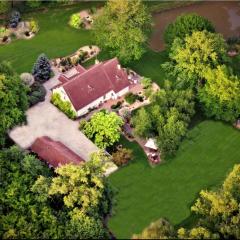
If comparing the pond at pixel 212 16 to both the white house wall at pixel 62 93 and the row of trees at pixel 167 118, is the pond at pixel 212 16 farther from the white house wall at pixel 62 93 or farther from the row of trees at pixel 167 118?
the white house wall at pixel 62 93

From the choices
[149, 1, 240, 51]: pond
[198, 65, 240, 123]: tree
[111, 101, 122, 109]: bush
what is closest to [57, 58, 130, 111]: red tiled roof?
[111, 101, 122, 109]: bush

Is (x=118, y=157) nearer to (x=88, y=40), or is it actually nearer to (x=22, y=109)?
(x=22, y=109)

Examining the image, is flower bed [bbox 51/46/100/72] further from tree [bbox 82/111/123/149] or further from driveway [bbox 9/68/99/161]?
tree [bbox 82/111/123/149]

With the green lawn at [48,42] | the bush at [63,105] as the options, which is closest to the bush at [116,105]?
the bush at [63,105]

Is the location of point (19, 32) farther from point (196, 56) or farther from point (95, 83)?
point (196, 56)

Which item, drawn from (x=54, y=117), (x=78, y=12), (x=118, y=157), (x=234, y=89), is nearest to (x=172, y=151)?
(x=118, y=157)
